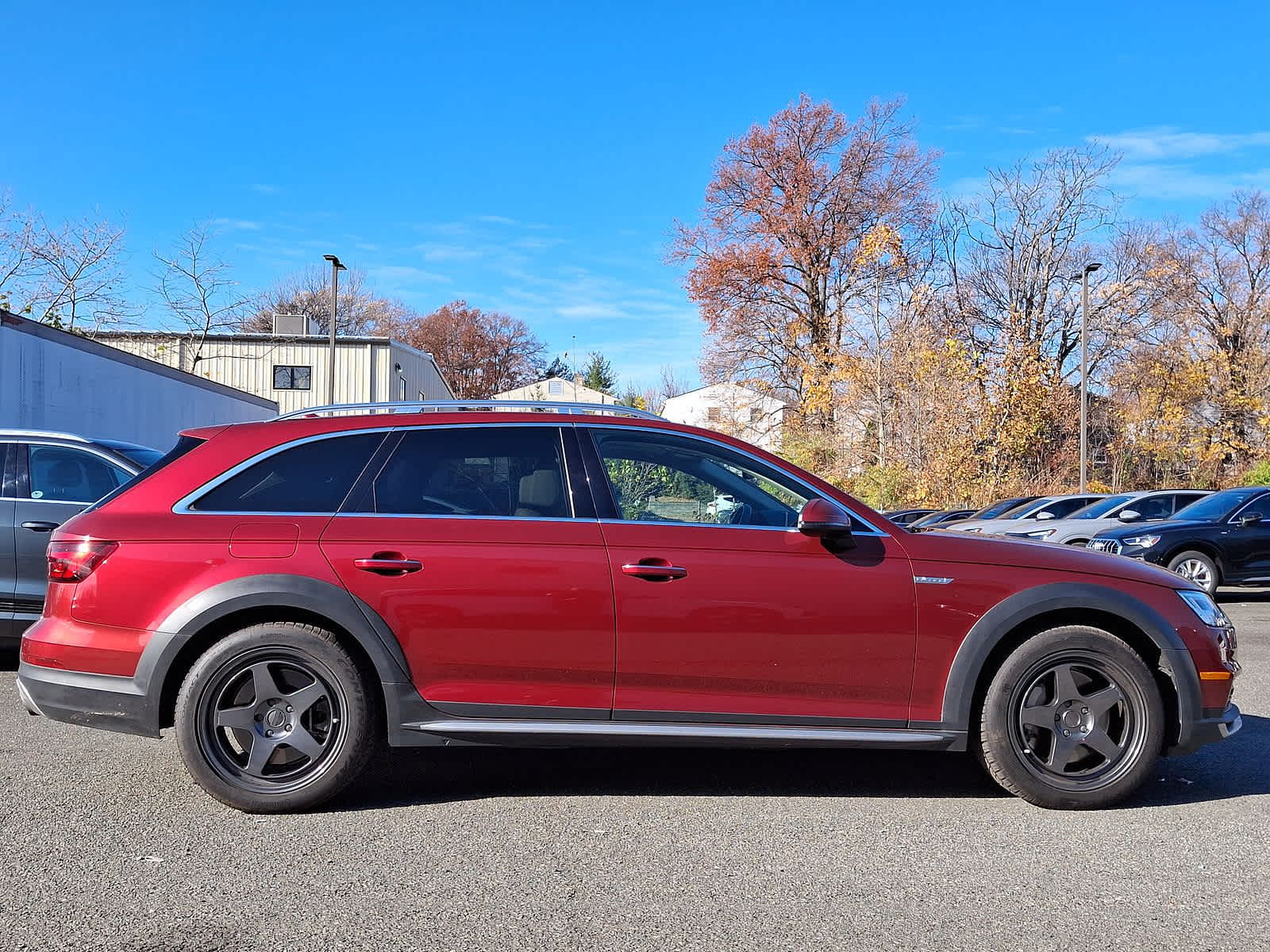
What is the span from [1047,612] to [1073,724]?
491 millimetres

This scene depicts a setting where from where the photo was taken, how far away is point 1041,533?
53.4ft

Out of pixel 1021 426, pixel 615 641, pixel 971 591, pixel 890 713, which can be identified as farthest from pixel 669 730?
pixel 1021 426

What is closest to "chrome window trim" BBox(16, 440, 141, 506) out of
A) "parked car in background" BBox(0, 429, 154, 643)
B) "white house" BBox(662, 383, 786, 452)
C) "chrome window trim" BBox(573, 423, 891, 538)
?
"parked car in background" BBox(0, 429, 154, 643)

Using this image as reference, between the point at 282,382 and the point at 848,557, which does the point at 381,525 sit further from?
the point at 282,382

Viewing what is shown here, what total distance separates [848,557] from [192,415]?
2370 centimetres

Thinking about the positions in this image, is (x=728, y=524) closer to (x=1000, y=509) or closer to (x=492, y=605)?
(x=492, y=605)

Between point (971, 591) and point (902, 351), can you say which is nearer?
point (971, 591)

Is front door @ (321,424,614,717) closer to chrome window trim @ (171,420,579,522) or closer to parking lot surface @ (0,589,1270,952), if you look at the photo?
chrome window trim @ (171,420,579,522)

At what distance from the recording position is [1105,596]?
4605 millimetres

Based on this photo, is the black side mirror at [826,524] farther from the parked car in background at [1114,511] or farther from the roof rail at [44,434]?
the parked car in background at [1114,511]

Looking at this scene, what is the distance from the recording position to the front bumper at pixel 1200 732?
4621 mm

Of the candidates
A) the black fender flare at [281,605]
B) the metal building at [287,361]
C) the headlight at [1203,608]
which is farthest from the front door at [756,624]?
the metal building at [287,361]

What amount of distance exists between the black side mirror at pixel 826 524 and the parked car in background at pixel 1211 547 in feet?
34.0

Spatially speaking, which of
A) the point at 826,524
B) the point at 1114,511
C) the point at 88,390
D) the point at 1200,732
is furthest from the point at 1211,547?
the point at 88,390
